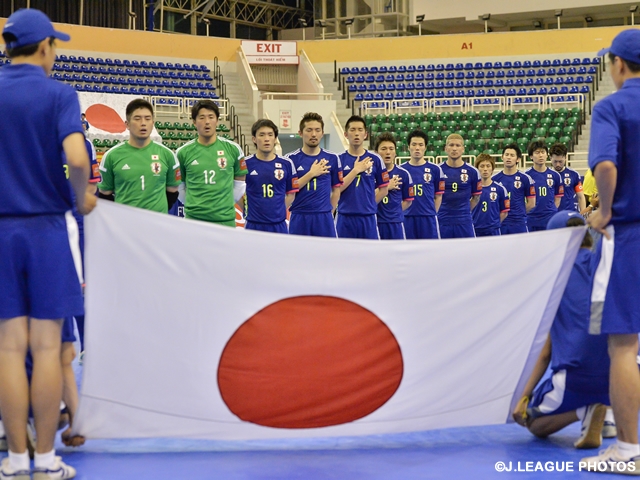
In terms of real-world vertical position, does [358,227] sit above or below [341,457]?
above

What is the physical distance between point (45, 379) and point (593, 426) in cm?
274

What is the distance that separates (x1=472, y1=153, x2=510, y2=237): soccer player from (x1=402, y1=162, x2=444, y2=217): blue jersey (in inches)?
42.3

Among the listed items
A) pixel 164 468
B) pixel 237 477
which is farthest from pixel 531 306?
pixel 164 468

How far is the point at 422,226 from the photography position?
10.8m

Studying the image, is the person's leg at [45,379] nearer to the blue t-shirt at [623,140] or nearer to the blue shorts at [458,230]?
the blue t-shirt at [623,140]

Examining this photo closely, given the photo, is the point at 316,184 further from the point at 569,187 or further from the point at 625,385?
the point at 625,385

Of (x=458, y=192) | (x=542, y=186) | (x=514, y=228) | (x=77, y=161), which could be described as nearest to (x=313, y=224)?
(x=458, y=192)

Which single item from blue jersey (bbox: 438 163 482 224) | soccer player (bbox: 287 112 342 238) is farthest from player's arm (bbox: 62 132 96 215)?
blue jersey (bbox: 438 163 482 224)

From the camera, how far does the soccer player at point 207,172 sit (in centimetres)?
737

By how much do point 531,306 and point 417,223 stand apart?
6704mm

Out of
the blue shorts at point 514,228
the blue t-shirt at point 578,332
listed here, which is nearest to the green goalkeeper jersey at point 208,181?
the blue t-shirt at point 578,332

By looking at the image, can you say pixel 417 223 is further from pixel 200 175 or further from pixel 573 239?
pixel 573 239

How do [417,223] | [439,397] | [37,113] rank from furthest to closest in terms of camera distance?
[417,223] < [439,397] < [37,113]

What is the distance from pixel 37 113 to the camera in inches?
138
